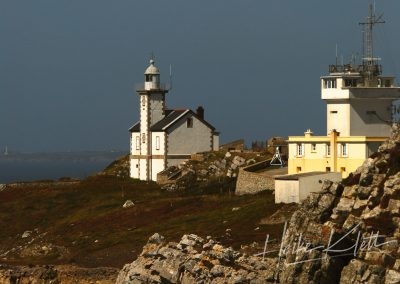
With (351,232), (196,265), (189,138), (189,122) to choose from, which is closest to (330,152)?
(196,265)

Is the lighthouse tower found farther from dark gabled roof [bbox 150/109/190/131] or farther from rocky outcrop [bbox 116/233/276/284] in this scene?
rocky outcrop [bbox 116/233/276/284]

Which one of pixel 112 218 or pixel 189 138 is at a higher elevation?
pixel 189 138

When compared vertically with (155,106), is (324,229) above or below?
below

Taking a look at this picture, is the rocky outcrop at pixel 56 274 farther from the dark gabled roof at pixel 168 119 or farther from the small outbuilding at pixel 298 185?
the dark gabled roof at pixel 168 119

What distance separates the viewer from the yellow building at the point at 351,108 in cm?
7638

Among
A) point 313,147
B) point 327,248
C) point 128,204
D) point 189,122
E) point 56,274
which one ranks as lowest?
point 56,274

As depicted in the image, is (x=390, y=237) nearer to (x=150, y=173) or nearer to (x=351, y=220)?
(x=351, y=220)

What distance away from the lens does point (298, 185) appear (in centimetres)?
7238

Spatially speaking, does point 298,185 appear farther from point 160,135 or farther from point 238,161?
point 160,135

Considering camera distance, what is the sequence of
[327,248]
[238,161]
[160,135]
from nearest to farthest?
[327,248] → [238,161] → [160,135]

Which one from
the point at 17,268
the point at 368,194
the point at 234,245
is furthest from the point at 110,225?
the point at 368,194

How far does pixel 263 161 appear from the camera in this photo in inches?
3482

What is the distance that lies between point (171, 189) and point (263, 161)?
292 inches

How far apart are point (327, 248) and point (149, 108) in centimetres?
5155
